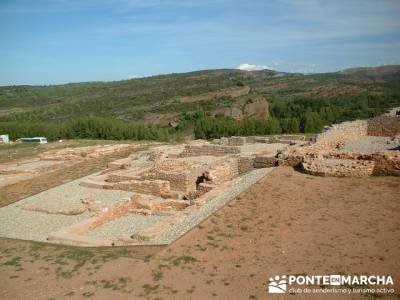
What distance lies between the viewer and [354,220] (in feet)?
30.3

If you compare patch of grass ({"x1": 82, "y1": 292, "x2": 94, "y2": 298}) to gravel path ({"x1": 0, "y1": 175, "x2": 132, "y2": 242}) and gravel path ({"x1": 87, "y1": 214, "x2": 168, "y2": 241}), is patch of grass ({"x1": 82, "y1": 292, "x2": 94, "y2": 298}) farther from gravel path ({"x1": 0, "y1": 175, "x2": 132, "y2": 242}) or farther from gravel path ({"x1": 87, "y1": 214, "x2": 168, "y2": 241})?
gravel path ({"x1": 0, "y1": 175, "x2": 132, "y2": 242})

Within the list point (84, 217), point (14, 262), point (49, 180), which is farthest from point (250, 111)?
point (14, 262)

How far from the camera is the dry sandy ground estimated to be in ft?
23.4

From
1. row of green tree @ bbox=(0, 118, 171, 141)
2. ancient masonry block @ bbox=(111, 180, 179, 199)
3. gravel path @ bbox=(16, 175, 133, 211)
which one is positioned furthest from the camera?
row of green tree @ bbox=(0, 118, 171, 141)

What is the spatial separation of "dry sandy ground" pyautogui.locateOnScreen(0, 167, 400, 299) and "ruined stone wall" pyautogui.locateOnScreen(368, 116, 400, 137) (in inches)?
457

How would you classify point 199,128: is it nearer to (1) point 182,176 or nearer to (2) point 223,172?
(1) point 182,176

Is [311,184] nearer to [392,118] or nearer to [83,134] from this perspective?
[392,118]

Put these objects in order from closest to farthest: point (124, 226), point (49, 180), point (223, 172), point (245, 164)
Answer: point (124, 226) → point (223, 172) → point (245, 164) → point (49, 180)

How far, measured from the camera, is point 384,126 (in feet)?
71.5

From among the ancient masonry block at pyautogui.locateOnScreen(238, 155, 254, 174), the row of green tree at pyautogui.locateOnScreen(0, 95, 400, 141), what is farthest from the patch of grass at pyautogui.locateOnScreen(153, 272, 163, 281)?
the row of green tree at pyautogui.locateOnScreen(0, 95, 400, 141)

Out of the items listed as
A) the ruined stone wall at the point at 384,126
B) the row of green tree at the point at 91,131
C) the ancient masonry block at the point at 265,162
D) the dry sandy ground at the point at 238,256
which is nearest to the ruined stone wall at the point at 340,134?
the ruined stone wall at the point at 384,126

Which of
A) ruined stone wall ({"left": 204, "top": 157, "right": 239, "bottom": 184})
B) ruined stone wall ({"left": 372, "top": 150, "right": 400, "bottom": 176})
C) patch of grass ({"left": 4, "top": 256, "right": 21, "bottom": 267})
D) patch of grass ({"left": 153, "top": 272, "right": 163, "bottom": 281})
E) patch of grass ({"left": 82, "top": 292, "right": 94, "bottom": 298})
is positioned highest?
ruined stone wall ({"left": 372, "top": 150, "right": 400, "bottom": 176})

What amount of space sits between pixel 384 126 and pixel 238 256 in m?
17.1

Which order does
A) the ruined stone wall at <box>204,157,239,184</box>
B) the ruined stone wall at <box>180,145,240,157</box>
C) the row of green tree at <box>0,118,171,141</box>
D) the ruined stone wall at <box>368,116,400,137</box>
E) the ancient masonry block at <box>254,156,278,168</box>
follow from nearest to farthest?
the ruined stone wall at <box>204,157,239,184</box> < the ancient masonry block at <box>254,156,278,168</box> < the ruined stone wall at <box>180,145,240,157</box> < the ruined stone wall at <box>368,116,400,137</box> < the row of green tree at <box>0,118,171,141</box>
